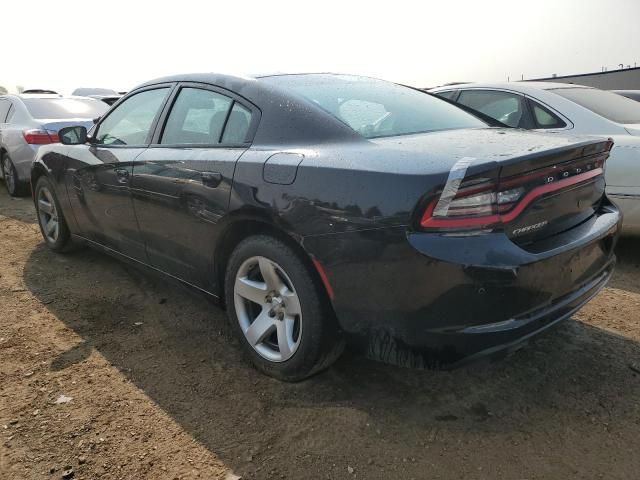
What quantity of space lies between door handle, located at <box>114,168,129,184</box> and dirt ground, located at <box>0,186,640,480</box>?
0.90m

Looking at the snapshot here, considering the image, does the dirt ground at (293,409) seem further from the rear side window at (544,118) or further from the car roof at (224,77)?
the rear side window at (544,118)

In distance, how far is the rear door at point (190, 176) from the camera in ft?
8.89

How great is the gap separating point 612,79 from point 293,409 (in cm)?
1742

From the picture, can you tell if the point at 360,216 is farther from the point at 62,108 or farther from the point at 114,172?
the point at 62,108

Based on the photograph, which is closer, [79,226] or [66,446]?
[66,446]

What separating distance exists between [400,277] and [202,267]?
1299 millimetres

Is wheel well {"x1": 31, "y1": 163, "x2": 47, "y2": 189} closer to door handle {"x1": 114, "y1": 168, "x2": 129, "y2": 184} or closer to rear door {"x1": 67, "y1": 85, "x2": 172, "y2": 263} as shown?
rear door {"x1": 67, "y1": 85, "x2": 172, "y2": 263}

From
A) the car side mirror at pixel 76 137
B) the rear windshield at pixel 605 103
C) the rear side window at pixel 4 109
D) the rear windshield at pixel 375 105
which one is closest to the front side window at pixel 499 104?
the rear windshield at pixel 605 103

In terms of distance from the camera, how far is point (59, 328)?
329 centimetres

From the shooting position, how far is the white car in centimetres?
400

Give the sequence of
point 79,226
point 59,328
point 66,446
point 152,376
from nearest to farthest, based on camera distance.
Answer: point 66,446 < point 152,376 < point 59,328 < point 79,226

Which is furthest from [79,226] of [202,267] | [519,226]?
[519,226]

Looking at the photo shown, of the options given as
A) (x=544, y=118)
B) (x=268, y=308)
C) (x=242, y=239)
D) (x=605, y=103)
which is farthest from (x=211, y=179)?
(x=605, y=103)

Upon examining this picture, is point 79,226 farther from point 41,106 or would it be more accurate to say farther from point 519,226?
point 41,106
